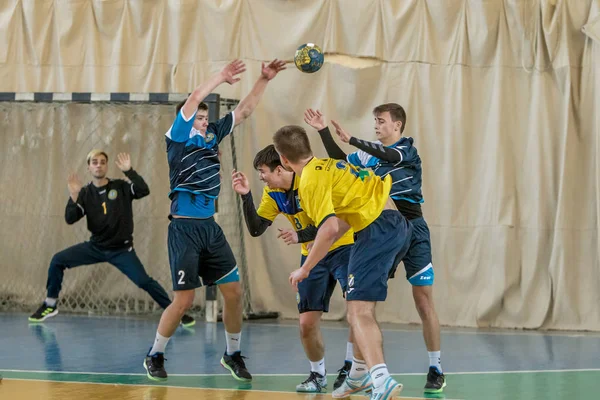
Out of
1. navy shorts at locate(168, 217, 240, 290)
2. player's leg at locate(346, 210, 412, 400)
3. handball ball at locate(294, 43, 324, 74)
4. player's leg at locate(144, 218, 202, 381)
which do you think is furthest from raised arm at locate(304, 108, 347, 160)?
player's leg at locate(144, 218, 202, 381)

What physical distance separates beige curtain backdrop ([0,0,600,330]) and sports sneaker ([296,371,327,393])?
4.64 metres

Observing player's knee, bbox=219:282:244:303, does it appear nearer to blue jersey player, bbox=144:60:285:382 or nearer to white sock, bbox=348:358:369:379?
blue jersey player, bbox=144:60:285:382

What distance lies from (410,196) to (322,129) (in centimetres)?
94

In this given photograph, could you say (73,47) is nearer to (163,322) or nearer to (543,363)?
(163,322)

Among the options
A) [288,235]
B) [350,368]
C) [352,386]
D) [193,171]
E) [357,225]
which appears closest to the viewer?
[357,225]

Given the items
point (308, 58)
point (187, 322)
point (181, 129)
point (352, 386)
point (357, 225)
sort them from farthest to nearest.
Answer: point (187, 322) → point (308, 58) → point (181, 129) → point (352, 386) → point (357, 225)

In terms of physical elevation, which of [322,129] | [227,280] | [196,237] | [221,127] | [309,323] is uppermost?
[221,127]

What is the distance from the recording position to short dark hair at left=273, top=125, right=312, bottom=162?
5.88 meters

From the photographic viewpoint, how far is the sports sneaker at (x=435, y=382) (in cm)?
667

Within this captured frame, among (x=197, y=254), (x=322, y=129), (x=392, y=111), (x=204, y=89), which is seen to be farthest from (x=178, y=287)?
(x=392, y=111)

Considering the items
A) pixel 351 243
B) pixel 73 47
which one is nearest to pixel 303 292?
pixel 351 243

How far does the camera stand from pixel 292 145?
19.3ft

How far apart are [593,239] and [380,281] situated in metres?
5.72

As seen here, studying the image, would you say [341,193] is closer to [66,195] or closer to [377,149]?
[377,149]
